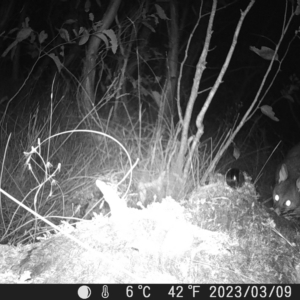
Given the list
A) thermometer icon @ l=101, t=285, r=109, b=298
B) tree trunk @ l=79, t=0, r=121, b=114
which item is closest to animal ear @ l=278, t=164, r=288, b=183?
tree trunk @ l=79, t=0, r=121, b=114

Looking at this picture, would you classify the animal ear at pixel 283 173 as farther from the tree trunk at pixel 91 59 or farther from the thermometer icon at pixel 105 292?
the thermometer icon at pixel 105 292

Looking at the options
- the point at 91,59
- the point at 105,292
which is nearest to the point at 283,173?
the point at 91,59

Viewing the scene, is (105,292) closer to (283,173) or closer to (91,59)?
(91,59)

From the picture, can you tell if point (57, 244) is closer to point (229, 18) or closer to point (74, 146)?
point (74, 146)

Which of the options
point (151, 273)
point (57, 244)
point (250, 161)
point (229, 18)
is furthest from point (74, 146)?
point (229, 18)

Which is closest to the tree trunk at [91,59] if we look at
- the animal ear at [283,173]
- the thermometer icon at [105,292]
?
the thermometer icon at [105,292]

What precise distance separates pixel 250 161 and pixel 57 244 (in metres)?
3.59

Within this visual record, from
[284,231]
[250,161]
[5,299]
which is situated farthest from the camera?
[250,161]

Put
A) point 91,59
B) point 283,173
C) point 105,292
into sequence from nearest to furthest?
point 105,292
point 91,59
point 283,173

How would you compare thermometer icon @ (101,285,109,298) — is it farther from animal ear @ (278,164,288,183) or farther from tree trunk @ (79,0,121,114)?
animal ear @ (278,164,288,183)

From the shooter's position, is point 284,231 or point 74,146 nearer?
point 284,231

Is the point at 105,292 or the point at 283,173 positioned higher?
the point at 105,292

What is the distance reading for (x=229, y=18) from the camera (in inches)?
273

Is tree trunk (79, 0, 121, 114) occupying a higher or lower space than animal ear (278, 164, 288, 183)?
higher
